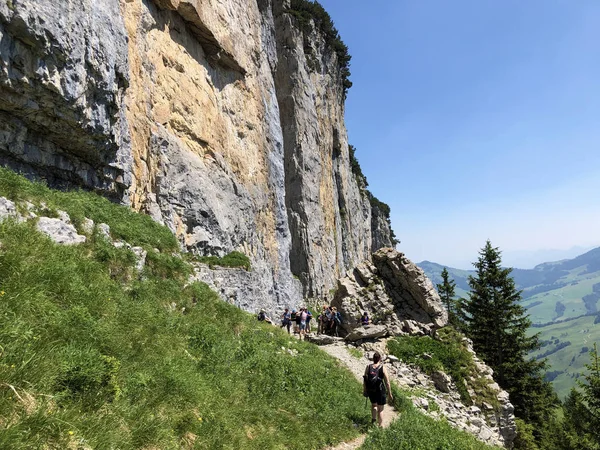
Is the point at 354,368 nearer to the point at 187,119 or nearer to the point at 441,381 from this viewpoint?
the point at 441,381

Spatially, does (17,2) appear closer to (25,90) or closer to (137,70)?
(25,90)

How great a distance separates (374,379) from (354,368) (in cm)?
747

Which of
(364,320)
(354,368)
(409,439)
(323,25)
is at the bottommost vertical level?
(409,439)

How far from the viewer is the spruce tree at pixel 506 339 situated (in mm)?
27500

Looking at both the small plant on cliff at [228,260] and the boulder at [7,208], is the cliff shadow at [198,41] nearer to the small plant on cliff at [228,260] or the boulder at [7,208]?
the small plant on cliff at [228,260]

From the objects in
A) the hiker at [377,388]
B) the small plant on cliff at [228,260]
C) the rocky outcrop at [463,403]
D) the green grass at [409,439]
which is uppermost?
the small plant on cliff at [228,260]

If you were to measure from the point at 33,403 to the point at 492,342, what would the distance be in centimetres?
3541

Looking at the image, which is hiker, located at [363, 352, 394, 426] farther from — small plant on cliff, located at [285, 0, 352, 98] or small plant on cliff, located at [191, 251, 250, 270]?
small plant on cliff, located at [285, 0, 352, 98]

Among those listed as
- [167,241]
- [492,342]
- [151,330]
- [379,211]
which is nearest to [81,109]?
[167,241]

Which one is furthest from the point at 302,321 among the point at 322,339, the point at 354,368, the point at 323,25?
the point at 323,25

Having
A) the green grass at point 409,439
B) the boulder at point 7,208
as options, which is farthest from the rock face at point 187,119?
the green grass at point 409,439

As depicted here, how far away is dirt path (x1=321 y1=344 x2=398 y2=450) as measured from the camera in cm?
874

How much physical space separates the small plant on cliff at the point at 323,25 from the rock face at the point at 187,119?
1.96 meters

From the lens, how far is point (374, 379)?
1047 cm
